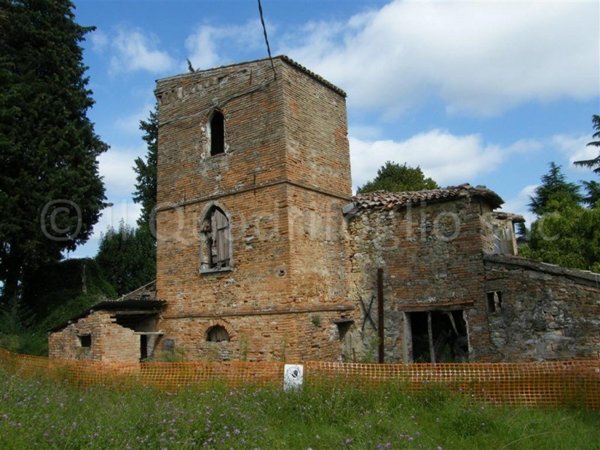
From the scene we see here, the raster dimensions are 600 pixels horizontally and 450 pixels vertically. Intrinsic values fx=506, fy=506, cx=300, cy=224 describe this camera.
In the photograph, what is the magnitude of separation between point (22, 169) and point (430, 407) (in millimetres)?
15497

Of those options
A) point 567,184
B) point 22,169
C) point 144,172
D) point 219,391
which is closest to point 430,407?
point 219,391

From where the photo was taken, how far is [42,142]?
17344 mm

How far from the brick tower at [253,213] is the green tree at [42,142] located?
5.50m

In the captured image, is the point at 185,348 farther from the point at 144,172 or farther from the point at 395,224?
the point at 144,172

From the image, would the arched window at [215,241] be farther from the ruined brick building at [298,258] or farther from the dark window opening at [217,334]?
the dark window opening at [217,334]

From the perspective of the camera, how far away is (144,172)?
28547 mm

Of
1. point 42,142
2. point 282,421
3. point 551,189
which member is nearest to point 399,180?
point 551,189

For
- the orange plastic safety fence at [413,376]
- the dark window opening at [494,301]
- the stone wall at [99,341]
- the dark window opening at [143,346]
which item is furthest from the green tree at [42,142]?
the dark window opening at [494,301]

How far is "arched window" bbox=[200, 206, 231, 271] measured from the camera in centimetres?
1288

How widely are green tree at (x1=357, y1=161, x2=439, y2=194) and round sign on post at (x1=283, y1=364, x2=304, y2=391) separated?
2100 centimetres

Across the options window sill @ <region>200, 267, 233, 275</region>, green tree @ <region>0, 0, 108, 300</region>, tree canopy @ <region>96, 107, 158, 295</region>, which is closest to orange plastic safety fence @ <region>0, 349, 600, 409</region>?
window sill @ <region>200, 267, 233, 275</region>

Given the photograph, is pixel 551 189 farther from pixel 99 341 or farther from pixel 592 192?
pixel 99 341

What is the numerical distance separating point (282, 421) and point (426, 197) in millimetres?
7250

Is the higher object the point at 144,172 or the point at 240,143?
the point at 144,172
